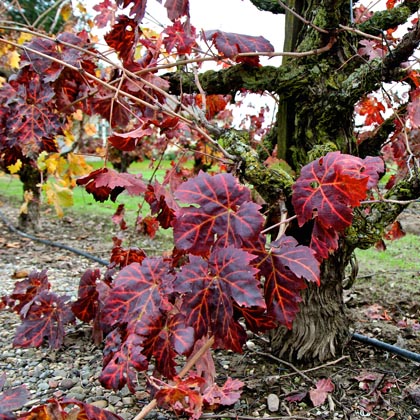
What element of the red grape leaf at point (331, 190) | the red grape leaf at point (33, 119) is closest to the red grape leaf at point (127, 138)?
the red grape leaf at point (331, 190)

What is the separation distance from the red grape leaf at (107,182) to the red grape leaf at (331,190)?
369 millimetres

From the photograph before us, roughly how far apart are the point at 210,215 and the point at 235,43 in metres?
0.57

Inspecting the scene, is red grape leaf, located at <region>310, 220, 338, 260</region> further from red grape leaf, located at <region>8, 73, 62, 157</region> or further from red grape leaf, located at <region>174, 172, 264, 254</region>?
red grape leaf, located at <region>8, 73, 62, 157</region>

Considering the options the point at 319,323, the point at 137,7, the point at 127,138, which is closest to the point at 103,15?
the point at 137,7

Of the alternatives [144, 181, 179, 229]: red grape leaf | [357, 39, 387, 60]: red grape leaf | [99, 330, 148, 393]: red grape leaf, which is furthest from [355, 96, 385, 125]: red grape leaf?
[99, 330, 148, 393]: red grape leaf

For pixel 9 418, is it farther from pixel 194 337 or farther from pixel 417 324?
pixel 417 324

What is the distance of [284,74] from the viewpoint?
55.0 inches

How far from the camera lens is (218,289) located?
0.77 m

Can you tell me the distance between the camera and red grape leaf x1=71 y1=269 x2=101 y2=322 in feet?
5.35

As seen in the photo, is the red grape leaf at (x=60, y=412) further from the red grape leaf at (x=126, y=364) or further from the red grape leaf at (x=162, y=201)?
the red grape leaf at (x=162, y=201)

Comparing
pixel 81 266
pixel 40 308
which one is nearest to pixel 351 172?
pixel 40 308

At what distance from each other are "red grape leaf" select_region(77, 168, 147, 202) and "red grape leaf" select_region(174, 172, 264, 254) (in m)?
0.22

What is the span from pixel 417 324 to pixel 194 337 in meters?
1.42

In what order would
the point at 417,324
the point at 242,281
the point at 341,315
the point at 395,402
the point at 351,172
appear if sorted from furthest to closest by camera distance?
the point at 417,324
the point at 341,315
the point at 395,402
the point at 351,172
the point at 242,281
